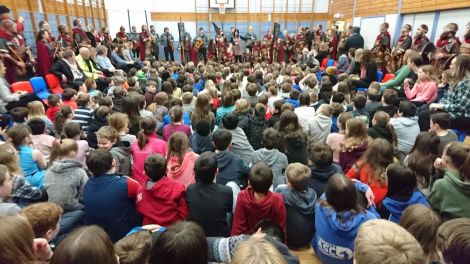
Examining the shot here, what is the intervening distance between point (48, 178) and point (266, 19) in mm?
16212

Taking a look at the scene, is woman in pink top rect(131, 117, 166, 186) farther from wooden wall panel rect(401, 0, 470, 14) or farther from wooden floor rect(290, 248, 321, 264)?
wooden wall panel rect(401, 0, 470, 14)

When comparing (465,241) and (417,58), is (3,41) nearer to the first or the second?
(465,241)

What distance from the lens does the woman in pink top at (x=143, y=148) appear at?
2977 mm

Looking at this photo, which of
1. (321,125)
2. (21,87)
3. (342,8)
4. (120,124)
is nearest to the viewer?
(120,124)

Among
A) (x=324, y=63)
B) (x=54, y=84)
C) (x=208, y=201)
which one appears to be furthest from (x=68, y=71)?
(x=324, y=63)

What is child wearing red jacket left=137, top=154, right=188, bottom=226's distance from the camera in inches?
90.1

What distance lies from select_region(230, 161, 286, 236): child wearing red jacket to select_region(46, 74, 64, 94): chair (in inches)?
206

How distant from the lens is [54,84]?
603 cm

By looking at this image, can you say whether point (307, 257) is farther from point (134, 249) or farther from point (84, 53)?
point (84, 53)

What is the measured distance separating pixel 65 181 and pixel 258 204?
155 cm

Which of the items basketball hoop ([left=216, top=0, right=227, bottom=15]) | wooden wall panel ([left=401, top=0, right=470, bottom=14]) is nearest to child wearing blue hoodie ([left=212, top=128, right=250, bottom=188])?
wooden wall panel ([left=401, top=0, right=470, bottom=14])

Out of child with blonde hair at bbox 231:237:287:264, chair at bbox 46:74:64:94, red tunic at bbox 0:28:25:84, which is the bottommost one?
chair at bbox 46:74:64:94

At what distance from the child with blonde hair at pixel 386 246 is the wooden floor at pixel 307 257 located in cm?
128

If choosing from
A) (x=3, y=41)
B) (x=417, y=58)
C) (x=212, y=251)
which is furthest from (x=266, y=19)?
(x=212, y=251)
